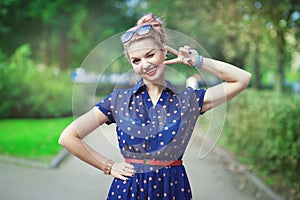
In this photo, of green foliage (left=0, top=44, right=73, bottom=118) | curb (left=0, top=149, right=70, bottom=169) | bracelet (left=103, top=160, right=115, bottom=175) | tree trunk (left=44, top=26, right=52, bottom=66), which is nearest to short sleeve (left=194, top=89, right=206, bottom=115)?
bracelet (left=103, top=160, right=115, bottom=175)

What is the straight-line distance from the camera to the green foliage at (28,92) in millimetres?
19078

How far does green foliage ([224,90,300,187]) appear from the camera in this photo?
7.53 meters

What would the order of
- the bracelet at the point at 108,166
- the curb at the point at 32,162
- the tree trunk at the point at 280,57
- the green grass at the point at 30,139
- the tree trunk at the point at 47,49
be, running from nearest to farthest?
the bracelet at the point at 108,166 < the curb at the point at 32,162 < the green grass at the point at 30,139 < the tree trunk at the point at 280,57 < the tree trunk at the point at 47,49

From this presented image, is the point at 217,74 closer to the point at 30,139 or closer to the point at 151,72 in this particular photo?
the point at 151,72

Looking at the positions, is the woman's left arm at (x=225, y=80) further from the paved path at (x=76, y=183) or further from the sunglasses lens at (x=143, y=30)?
the paved path at (x=76, y=183)

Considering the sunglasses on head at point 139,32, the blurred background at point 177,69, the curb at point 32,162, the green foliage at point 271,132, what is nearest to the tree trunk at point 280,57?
the blurred background at point 177,69

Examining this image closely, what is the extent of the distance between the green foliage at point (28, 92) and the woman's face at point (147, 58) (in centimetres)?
1683

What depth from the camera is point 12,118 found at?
19.6m

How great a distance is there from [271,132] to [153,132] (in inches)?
250

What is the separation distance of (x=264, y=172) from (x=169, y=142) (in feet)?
22.6

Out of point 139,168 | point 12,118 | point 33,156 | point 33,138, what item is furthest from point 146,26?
point 12,118

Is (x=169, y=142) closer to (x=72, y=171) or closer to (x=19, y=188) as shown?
(x=19, y=188)

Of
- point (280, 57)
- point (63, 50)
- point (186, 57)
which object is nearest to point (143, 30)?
point (186, 57)

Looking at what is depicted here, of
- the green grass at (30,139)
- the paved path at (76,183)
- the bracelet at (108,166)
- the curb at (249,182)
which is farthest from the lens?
the green grass at (30,139)
